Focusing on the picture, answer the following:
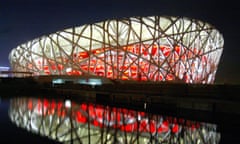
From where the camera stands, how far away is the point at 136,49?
138 ft

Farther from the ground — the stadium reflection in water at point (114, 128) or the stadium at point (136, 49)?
the stadium at point (136, 49)

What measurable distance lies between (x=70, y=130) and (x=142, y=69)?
32604mm

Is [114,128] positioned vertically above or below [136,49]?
below

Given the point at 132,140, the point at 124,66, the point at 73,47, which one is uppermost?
the point at 73,47

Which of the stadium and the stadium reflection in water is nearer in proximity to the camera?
the stadium reflection in water

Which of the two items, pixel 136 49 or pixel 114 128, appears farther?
pixel 136 49

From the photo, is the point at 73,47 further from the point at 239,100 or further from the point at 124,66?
the point at 239,100

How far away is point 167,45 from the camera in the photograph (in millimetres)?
42906

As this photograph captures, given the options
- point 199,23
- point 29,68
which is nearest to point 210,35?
point 199,23

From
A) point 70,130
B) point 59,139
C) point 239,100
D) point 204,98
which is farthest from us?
point 204,98

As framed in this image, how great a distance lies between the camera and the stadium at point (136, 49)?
→ 1657 inches

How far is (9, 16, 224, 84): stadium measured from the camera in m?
42.1

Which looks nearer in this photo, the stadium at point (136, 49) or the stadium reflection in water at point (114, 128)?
the stadium reflection in water at point (114, 128)

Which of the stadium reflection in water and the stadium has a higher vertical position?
the stadium
